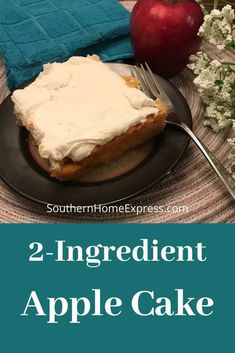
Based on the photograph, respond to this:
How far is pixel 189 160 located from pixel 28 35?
0.45m

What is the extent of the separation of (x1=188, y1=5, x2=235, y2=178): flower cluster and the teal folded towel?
0.28 m

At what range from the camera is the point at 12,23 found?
3.62ft

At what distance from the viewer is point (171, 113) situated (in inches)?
34.2

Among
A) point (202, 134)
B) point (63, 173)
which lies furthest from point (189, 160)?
point (63, 173)

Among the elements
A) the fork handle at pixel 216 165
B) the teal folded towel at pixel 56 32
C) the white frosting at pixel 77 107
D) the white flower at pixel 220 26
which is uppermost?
the white flower at pixel 220 26

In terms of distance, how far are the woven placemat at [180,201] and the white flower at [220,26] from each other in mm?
188

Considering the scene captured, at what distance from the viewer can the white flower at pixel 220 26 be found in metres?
0.74

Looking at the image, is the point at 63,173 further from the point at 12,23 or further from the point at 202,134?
the point at 12,23

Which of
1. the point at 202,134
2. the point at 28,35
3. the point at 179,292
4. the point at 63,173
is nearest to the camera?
the point at 179,292

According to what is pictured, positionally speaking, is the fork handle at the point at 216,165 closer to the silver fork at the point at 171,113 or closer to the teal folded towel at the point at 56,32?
the silver fork at the point at 171,113

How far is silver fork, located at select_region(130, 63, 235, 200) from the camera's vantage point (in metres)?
0.80

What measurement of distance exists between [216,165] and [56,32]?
47 cm

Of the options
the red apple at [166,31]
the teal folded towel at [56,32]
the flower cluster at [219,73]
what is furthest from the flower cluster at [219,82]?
the teal folded towel at [56,32]

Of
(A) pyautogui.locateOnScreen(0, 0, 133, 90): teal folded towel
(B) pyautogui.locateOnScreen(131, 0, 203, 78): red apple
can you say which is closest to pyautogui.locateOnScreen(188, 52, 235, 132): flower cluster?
(B) pyautogui.locateOnScreen(131, 0, 203, 78): red apple
